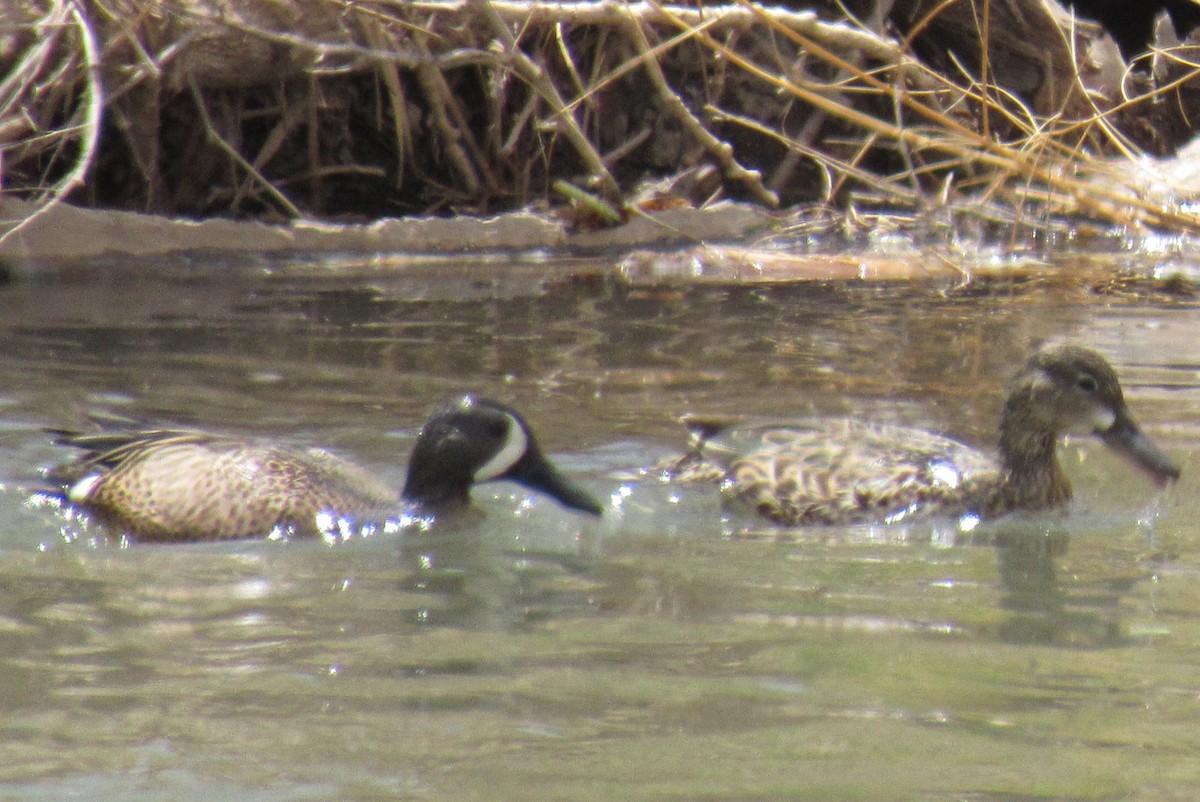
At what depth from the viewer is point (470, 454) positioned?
5.99 meters

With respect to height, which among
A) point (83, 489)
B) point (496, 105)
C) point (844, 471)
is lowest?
point (844, 471)

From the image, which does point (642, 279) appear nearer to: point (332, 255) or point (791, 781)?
point (332, 255)

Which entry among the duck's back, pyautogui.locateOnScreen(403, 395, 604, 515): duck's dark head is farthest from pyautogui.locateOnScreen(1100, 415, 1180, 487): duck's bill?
pyautogui.locateOnScreen(403, 395, 604, 515): duck's dark head

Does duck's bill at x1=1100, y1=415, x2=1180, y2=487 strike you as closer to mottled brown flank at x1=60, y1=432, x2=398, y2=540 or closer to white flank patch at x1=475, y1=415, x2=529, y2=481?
white flank patch at x1=475, y1=415, x2=529, y2=481

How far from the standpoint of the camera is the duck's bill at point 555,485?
19.0 ft

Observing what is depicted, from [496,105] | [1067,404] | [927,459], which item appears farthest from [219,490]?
[496,105]

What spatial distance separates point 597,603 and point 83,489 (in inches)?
82.2

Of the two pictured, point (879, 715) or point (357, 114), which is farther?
point (357, 114)

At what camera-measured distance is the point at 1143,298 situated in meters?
9.27

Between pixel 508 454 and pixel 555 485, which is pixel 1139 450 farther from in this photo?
pixel 508 454

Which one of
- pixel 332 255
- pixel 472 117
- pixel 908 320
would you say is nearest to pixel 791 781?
pixel 908 320

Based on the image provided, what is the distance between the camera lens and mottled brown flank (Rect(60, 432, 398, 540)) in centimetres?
574

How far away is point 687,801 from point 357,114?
901cm

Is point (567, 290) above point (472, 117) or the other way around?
the other way around
